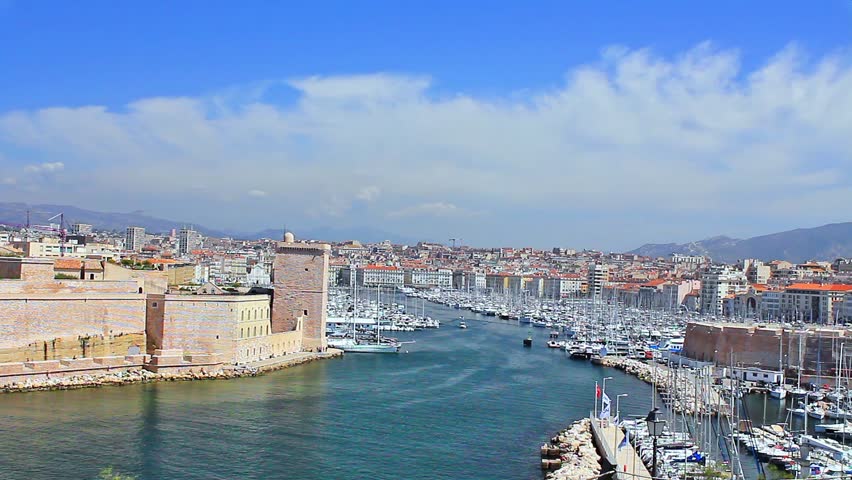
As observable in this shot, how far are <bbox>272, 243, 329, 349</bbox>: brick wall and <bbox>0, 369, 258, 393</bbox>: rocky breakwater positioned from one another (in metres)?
3.62

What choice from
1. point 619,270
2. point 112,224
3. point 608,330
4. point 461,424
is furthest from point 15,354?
point 112,224

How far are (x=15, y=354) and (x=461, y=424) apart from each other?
8.49 metres

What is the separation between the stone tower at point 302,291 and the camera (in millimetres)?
22234

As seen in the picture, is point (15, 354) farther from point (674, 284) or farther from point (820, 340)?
point (674, 284)

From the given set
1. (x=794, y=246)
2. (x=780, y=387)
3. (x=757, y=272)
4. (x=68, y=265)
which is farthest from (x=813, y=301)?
(x=794, y=246)

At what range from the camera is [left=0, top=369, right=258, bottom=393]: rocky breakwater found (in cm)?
1515

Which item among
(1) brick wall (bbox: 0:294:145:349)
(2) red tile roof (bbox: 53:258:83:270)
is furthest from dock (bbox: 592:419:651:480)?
(2) red tile roof (bbox: 53:258:83:270)

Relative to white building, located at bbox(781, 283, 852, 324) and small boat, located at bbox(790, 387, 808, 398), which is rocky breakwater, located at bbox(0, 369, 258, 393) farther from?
white building, located at bbox(781, 283, 852, 324)

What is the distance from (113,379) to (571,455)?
935 cm

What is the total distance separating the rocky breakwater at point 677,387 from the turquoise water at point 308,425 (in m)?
0.54

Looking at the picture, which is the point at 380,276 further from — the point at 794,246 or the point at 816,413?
the point at 794,246

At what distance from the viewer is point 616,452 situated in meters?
12.0

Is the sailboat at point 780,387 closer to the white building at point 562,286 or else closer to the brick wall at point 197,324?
the brick wall at point 197,324

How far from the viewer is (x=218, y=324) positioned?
18562 millimetres
